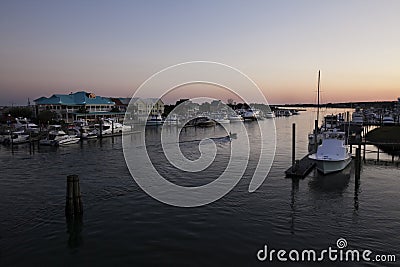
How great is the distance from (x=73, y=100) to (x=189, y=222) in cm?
5333

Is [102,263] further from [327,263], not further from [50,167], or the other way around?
[50,167]

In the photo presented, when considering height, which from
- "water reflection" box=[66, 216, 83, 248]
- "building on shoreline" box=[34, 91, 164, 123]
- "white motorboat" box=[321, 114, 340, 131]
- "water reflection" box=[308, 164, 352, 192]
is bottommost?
"water reflection" box=[66, 216, 83, 248]

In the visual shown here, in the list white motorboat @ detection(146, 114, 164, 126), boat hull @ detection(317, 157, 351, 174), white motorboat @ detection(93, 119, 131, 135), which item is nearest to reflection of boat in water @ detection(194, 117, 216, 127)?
white motorboat @ detection(146, 114, 164, 126)

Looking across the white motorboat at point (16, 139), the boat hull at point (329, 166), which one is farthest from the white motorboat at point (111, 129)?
the boat hull at point (329, 166)

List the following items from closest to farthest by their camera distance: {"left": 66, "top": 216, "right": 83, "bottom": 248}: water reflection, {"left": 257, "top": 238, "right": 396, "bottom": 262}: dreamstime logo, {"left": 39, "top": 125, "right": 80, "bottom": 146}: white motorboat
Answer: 1. {"left": 257, "top": 238, "right": 396, "bottom": 262}: dreamstime logo
2. {"left": 66, "top": 216, "right": 83, "bottom": 248}: water reflection
3. {"left": 39, "top": 125, "right": 80, "bottom": 146}: white motorboat

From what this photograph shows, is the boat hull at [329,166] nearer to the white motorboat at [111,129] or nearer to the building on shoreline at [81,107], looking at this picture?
the white motorboat at [111,129]

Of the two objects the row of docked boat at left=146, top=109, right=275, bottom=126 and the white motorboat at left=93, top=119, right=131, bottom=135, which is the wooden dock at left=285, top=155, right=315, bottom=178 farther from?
the row of docked boat at left=146, top=109, right=275, bottom=126

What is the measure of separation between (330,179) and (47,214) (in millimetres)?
14531

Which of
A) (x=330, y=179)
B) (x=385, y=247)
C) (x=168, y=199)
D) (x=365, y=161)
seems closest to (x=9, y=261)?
(x=168, y=199)

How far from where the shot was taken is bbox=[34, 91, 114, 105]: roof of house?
55656mm

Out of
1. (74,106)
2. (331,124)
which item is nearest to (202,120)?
(74,106)

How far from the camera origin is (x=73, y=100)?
58.6 m

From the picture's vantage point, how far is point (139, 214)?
12.3m

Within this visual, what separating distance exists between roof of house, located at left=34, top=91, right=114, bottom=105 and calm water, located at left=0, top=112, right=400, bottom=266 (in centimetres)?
4018
